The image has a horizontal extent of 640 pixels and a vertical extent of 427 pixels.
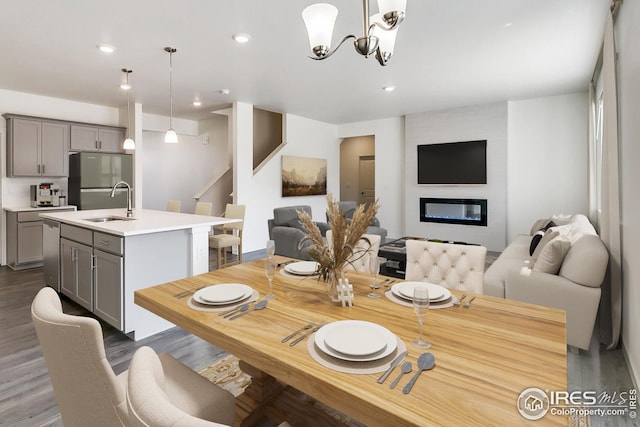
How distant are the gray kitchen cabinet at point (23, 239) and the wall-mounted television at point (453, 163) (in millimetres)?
6598

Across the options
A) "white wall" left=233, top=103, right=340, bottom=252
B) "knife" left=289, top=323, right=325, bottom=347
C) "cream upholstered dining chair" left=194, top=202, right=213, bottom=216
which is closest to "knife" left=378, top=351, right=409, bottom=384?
"knife" left=289, top=323, right=325, bottom=347

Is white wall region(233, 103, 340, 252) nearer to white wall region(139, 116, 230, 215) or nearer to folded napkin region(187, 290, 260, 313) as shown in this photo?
white wall region(139, 116, 230, 215)

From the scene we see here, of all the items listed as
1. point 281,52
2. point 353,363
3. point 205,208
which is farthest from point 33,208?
point 353,363

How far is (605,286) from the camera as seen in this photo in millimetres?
2781

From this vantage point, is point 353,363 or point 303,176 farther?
point 303,176

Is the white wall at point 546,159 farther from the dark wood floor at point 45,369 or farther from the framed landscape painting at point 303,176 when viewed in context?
the framed landscape painting at point 303,176

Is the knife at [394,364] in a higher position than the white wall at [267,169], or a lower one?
lower

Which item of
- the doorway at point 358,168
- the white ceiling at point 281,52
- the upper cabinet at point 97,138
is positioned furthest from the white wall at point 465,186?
the upper cabinet at point 97,138

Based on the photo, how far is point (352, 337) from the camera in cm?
104

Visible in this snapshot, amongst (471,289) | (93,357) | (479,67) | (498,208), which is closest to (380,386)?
(93,357)

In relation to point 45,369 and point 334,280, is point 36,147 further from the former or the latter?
point 334,280

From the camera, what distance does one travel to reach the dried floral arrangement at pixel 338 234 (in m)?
1.33

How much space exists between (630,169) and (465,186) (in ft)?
13.5

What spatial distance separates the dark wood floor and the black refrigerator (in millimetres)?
2454
